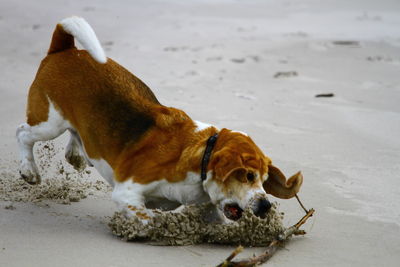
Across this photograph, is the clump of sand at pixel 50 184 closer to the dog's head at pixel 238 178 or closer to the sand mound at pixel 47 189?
the sand mound at pixel 47 189

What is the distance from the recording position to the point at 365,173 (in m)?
5.69

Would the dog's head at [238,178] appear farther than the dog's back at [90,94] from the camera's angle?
No

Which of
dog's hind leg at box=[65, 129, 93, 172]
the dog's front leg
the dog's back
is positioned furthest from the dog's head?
dog's hind leg at box=[65, 129, 93, 172]

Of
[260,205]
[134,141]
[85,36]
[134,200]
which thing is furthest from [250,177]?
[85,36]

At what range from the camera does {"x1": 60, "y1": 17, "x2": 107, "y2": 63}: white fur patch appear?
4438mm

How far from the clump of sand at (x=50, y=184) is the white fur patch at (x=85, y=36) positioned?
1200 mm

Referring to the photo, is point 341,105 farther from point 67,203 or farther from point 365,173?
point 67,203

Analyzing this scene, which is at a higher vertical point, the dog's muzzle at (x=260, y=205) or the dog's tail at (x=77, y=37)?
the dog's tail at (x=77, y=37)

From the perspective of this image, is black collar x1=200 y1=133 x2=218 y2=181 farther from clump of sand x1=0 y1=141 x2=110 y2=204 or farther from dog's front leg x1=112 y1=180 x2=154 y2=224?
clump of sand x1=0 y1=141 x2=110 y2=204

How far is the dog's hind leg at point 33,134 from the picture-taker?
491 centimetres

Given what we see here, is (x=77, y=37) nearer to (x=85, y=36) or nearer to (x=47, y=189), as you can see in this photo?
(x=85, y=36)

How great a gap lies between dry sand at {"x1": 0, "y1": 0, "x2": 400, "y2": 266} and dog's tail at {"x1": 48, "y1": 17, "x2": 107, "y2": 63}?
44.8 inches

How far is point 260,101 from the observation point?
8.28 metres

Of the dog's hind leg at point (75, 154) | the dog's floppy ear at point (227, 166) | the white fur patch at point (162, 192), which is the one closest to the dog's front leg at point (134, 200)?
the white fur patch at point (162, 192)
